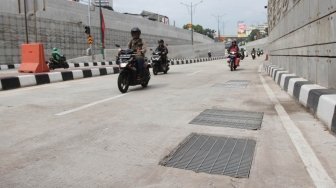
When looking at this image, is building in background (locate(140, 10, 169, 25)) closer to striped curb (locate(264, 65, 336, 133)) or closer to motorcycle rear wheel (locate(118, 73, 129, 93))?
motorcycle rear wheel (locate(118, 73, 129, 93))

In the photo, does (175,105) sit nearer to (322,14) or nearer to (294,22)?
(322,14)

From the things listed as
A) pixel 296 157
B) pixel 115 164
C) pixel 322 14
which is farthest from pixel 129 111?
pixel 322 14

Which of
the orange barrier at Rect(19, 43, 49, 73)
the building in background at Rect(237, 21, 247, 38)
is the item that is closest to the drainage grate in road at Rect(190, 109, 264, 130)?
the orange barrier at Rect(19, 43, 49, 73)

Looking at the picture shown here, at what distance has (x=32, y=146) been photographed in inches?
163

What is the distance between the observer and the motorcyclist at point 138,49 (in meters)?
9.59

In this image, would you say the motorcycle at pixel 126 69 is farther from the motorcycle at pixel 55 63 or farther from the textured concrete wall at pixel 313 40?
the motorcycle at pixel 55 63

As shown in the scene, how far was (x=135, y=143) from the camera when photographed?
425 cm

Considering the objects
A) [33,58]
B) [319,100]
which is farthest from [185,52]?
[319,100]

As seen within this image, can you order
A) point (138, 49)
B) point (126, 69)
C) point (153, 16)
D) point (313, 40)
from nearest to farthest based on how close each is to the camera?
1. point (313, 40)
2. point (126, 69)
3. point (138, 49)
4. point (153, 16)

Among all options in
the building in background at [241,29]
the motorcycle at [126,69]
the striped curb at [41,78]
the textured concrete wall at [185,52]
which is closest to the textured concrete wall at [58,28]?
the textured concrete wall at [185,52]

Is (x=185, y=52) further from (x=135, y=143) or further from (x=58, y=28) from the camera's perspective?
(x=135, y=143)

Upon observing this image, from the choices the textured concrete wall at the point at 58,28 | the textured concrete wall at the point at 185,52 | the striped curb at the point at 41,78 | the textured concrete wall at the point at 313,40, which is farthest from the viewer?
the textured concrete wall at the point at 185,52

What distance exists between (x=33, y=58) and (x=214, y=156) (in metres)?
12.6

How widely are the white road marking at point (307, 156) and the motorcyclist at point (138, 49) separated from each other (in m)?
4.51
